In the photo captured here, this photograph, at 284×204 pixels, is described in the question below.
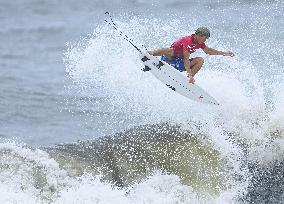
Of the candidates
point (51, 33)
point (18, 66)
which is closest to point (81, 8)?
point (51, 33)

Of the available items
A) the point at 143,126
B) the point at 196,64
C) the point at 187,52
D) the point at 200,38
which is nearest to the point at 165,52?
the point at 187,52

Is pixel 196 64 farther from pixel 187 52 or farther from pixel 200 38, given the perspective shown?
pixel 200 38

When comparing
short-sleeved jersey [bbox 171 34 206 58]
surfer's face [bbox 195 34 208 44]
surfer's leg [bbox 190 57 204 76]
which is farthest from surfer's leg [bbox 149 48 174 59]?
surfer's face [bbox 195 34 208 44]

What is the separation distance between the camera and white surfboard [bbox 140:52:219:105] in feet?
46.9

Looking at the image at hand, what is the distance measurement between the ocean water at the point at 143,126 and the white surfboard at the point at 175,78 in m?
0.43

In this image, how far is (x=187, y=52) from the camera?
13.9m

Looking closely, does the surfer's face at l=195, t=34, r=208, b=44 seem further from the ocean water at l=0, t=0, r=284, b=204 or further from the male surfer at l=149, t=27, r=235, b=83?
the ocean water at l=0, t=0, r=284, b=204

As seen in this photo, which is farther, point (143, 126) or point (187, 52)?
point (143, 126)

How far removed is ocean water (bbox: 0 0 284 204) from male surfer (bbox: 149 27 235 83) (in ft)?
3.74

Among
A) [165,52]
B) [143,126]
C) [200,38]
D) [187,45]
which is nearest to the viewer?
[200,38]

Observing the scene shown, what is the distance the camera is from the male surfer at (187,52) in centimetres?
1369

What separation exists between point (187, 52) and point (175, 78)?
85 cm

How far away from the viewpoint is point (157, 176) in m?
12.0

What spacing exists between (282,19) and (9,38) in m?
15.2
